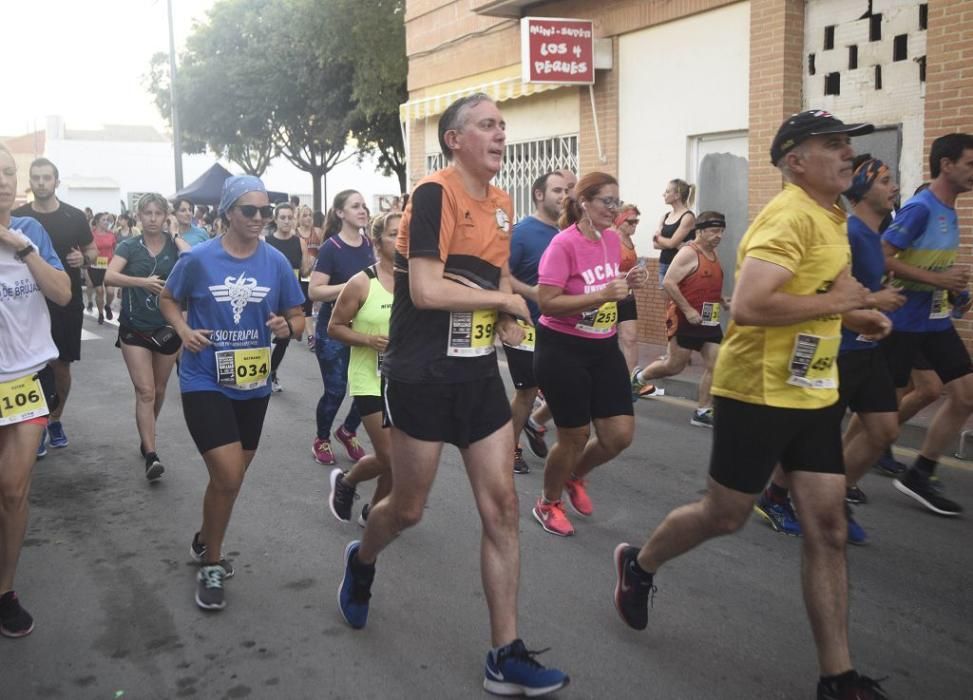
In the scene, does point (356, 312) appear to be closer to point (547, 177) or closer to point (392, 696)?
point (547, 177)

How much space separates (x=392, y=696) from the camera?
3439 millimetres

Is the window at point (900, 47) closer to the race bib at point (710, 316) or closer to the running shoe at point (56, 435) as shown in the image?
the race bib at point (710, 316)

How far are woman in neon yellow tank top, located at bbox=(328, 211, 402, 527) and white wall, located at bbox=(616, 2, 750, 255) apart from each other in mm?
7406

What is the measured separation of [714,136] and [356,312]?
8063 mm

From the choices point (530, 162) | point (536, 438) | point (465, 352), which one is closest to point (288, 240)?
point (536, 438)

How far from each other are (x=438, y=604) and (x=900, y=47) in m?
8.29

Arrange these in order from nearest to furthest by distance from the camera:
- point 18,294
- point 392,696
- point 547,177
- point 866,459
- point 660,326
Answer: point 392,696
point 18,294
point 866,459
point 547,177
point 660,326

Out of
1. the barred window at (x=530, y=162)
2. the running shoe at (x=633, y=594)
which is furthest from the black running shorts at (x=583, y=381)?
the barred window at (x=530, y=162)

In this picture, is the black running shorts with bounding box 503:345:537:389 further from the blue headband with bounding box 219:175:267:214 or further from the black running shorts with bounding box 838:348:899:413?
the blue headband with bounding box 219:175:267:214

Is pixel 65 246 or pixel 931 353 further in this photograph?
pixel 65 246

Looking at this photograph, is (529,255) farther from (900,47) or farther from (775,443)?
(900,47)

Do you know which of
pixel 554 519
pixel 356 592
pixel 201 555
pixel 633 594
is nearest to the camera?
pixel 633 594

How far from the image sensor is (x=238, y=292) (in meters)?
4.48

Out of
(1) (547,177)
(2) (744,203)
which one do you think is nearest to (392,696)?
(1) (547,177)
